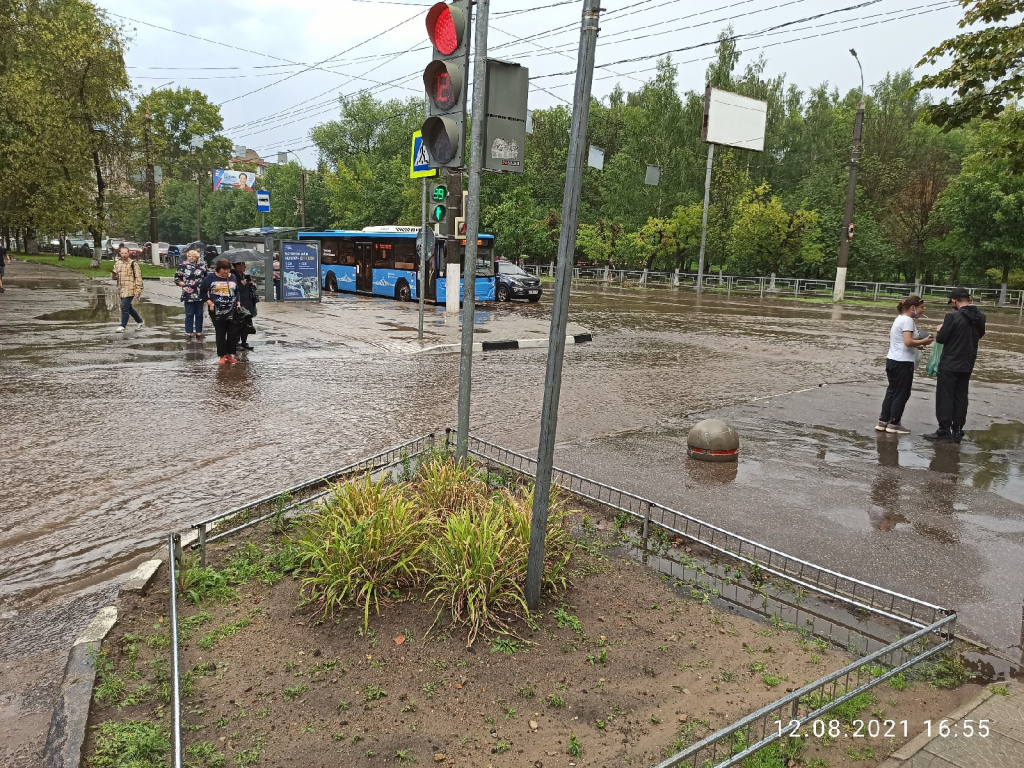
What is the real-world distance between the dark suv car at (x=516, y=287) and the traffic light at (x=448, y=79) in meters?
25.6

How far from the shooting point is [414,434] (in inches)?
326

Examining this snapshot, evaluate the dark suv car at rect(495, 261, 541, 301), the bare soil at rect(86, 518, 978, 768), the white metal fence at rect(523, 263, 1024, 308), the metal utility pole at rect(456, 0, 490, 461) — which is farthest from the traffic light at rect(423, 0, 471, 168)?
the white metal fence at rect(523, 263, 1024, 308)

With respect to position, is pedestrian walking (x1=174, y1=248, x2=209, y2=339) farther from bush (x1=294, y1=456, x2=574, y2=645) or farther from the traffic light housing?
bush (x1=294, y1=456, x2=574, y2=645)

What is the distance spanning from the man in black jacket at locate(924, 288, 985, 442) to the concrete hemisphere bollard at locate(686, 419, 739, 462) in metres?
2.92

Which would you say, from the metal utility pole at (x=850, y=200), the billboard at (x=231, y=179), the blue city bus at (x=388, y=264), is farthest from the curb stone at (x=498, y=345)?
the billboard at (x=231, y=179)

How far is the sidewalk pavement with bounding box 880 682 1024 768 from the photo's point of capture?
2.92 meters

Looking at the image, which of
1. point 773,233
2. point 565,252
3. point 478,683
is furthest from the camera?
point 773,233

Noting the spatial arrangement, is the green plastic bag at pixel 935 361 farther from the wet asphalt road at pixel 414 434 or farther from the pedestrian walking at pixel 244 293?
the pedestrian walking at pixel 244 293

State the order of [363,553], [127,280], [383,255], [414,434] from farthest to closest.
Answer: [383,255], [127,280], [414,434], [363,553]

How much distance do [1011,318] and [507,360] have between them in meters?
26.7
